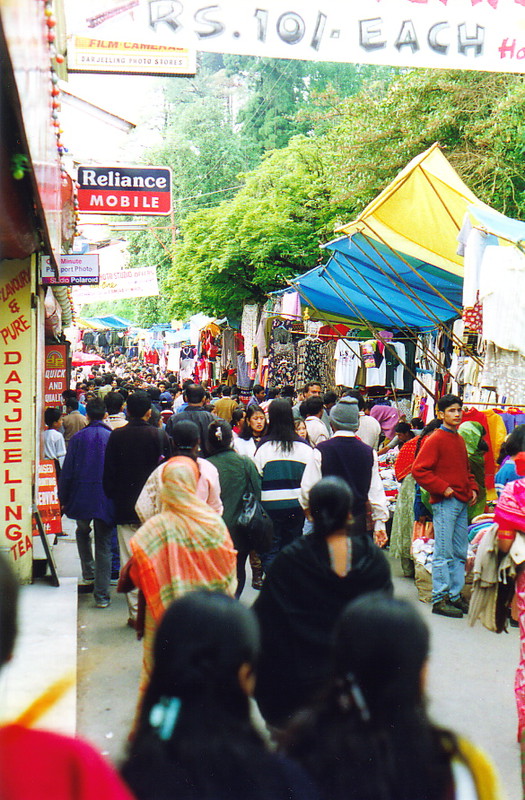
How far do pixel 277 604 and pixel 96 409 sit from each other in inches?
188

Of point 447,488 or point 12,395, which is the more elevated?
point 12,395

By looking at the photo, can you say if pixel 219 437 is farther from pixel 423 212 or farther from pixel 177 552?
pixel 423 212

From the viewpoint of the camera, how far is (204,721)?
196 centimetres

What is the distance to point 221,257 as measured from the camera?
20328mm

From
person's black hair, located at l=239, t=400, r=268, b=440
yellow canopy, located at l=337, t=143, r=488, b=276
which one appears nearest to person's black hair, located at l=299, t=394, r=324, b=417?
person's black hair, located at l=239, t=400, r=268, b=440

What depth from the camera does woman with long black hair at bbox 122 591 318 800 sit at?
189 centimetres

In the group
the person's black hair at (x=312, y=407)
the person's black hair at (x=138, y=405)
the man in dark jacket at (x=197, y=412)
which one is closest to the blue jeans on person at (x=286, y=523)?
the person's black hair at (x=138, y=405)

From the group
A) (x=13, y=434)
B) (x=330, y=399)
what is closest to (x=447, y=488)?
(x=330, y=399)

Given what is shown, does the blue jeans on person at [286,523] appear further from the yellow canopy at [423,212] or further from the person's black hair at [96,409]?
the yellow canopy at [423,212]

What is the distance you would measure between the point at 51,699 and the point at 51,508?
→ 23.9ft

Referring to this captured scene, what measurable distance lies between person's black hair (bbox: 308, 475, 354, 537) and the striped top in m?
3.45

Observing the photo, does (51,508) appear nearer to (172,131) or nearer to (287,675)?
(287,675)

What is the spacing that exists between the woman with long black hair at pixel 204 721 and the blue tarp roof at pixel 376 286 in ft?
26.3

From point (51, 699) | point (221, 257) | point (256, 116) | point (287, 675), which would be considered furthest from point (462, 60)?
point (256, 116)
